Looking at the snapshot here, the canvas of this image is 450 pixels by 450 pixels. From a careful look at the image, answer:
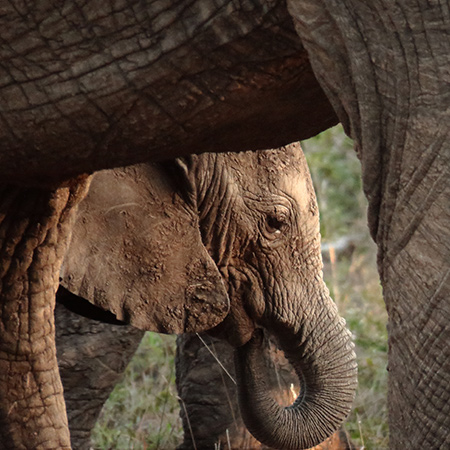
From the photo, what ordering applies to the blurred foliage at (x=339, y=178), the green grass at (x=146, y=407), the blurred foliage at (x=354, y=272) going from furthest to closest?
1. the blurred foliage at (x=339, y=178)
2. the blurred foliage at (x=354, y=272)
3. the green grass at (x=146, y=407)

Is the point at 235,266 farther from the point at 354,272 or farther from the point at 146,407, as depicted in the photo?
the point at 354,272

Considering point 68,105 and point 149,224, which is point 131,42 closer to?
point 68,105

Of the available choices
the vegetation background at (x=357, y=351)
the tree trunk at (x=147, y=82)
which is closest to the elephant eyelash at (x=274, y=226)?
the vegetation background at (x=357, y=351)

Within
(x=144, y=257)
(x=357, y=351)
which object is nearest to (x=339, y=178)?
(x=357, y=351)

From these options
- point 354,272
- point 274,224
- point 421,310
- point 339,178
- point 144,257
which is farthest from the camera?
point 339,178

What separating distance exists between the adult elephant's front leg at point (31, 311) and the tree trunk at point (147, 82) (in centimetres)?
41

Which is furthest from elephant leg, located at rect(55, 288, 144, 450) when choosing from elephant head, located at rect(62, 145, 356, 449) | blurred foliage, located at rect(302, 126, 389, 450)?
blurred foliage, located at rect(302, 126, 389, 450)

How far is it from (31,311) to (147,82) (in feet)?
2.93

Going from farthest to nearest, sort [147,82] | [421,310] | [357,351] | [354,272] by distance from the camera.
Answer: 1. [354,272]
2. [357,351]
3. [147,82]
4. [421,310]

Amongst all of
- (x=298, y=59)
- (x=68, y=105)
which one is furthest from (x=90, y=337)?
(x=298, y=59)

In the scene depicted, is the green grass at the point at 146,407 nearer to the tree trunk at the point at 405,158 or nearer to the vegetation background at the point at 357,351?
the vegetation background at the point at 357,351

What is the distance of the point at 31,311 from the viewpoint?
8.52ft

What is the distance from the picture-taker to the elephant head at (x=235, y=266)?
9.06ft

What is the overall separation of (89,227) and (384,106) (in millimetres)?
1271
